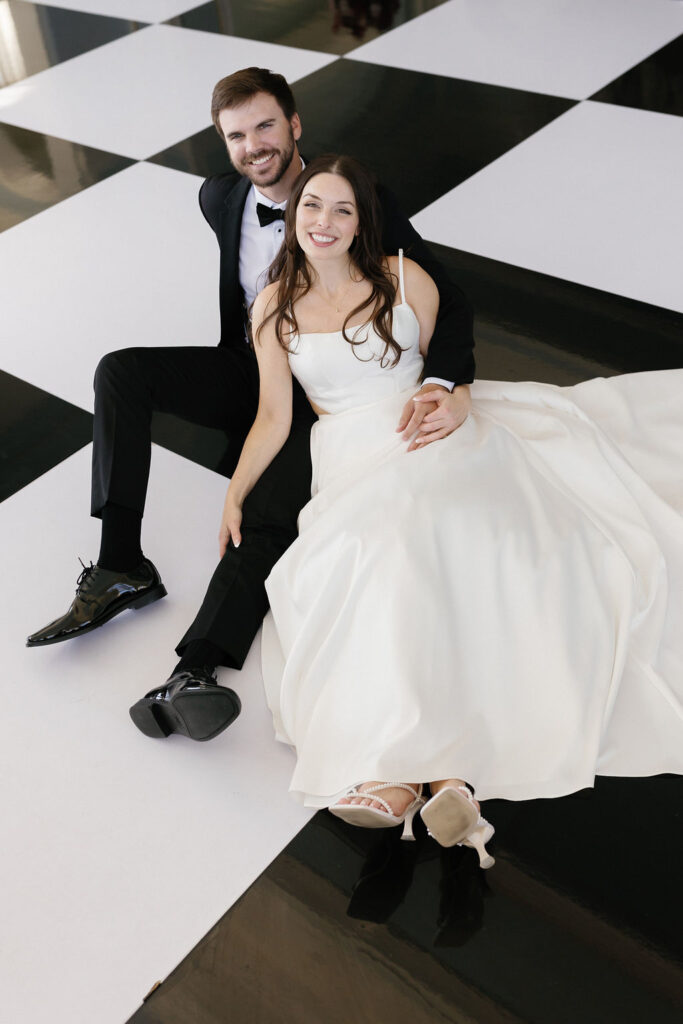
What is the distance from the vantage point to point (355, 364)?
2082 mm

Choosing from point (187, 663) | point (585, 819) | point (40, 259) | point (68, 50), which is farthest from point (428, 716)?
point (68, 50)

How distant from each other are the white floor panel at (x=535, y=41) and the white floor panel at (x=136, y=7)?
4.13 ft

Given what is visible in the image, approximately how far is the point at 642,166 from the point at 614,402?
1.64 meters

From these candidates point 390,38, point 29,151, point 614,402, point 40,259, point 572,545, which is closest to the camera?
point 572,545

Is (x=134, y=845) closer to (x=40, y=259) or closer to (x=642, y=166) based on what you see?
(x=40, y=259)

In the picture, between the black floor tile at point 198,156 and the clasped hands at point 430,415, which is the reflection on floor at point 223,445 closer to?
the black floor tile at point 198,156

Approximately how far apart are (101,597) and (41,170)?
8.41 feet

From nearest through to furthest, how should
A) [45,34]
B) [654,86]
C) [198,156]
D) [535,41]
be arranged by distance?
[198,156], [654,86], [535,41], [45,34]

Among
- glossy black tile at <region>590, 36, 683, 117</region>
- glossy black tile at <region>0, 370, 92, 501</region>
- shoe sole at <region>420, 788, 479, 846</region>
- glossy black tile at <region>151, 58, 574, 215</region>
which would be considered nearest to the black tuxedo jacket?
glossy black tile at <region>0, 370, 92, 501</region>

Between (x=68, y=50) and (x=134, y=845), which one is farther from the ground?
(x=68, y=50)

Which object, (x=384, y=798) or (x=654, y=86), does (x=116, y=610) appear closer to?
(x=384, y=798)

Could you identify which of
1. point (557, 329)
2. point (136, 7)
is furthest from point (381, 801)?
point (136, 7)

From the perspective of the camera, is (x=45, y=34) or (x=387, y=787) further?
(x=45, y=34)

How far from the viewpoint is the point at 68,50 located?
4977 mm
